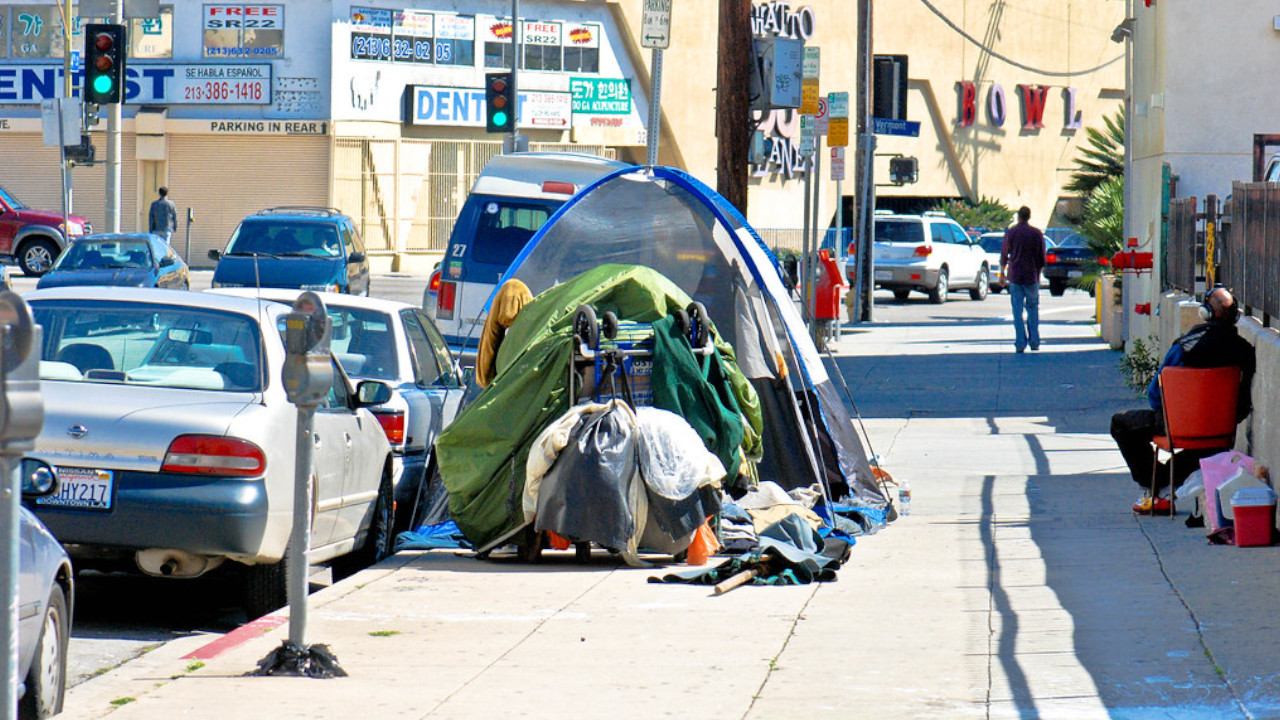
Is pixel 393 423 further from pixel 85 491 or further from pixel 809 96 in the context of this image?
pixel 809 96

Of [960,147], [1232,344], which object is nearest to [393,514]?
[1232,344]

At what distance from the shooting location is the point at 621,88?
45250mm

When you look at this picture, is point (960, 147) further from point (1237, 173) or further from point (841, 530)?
point (841, 530)

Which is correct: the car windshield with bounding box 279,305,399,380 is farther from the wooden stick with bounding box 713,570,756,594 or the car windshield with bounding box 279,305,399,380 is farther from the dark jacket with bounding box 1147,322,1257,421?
the dark jacket with bounding box 1147,322,1257,421

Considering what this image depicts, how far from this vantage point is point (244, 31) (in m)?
39.5

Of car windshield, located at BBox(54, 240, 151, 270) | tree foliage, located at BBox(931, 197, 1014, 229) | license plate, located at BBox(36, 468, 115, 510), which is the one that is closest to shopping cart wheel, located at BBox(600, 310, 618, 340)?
license plate, located at BBox(36, 468, 115, 510)

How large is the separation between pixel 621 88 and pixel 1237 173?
29879 mm

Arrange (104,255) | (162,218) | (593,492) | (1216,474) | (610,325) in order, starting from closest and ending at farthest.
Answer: (593,492) → (610,325) → (1216,474) → (104,255) → (162,218)

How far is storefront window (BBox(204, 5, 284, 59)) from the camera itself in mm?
39375

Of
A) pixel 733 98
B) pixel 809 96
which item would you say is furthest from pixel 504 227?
pixel 733 98

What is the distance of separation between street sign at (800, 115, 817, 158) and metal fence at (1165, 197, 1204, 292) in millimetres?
4245

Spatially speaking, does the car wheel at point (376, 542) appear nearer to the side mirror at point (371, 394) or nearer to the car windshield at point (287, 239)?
the side mirror at point (371, 394)

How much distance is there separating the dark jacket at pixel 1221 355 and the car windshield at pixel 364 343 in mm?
4570

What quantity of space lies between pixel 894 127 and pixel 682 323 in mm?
17777
